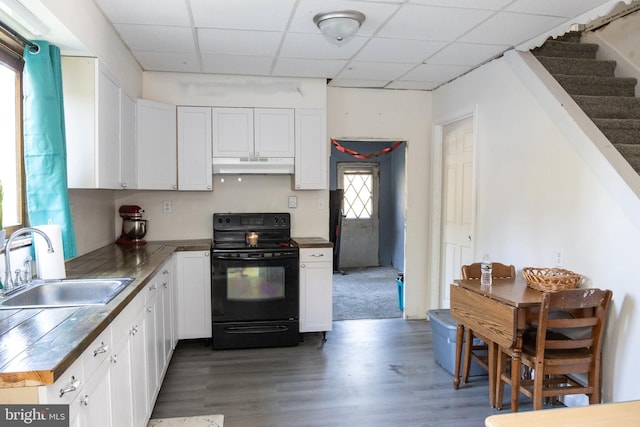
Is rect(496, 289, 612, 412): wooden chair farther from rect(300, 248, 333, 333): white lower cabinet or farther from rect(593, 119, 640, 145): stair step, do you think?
rect(300, 248, 333, 333): white lower cabinet

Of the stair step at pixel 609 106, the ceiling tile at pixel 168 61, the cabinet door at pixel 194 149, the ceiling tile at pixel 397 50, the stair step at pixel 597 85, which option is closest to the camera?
the stair step at pixel 609 106

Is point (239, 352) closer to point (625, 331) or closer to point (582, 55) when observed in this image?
point (625, 331)

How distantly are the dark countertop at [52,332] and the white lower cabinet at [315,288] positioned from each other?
63.6 inches

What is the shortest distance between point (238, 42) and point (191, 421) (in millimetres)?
2637

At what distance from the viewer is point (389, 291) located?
6.16 m

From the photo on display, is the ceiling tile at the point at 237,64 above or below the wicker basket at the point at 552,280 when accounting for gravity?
above

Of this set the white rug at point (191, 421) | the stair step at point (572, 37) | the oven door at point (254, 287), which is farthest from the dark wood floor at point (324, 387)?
the stair step at point (572, 37)

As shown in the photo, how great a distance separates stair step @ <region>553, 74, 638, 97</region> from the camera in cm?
340

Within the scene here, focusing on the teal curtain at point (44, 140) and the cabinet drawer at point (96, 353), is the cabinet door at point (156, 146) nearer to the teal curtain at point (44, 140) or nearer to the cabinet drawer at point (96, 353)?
the teal curtain at point (44, 140)

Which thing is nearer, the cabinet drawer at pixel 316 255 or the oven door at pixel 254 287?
the oven door at pixel 254 287

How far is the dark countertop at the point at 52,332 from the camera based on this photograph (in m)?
1.16

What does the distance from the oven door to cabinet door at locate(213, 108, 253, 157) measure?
1024 mm

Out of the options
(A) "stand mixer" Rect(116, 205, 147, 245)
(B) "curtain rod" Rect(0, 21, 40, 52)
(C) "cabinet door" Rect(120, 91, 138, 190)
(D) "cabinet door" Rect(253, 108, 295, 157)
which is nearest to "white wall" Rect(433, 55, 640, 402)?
(D) "cabinet door" Rect(253, 108, 295, 157)

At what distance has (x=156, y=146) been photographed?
3.88 m
